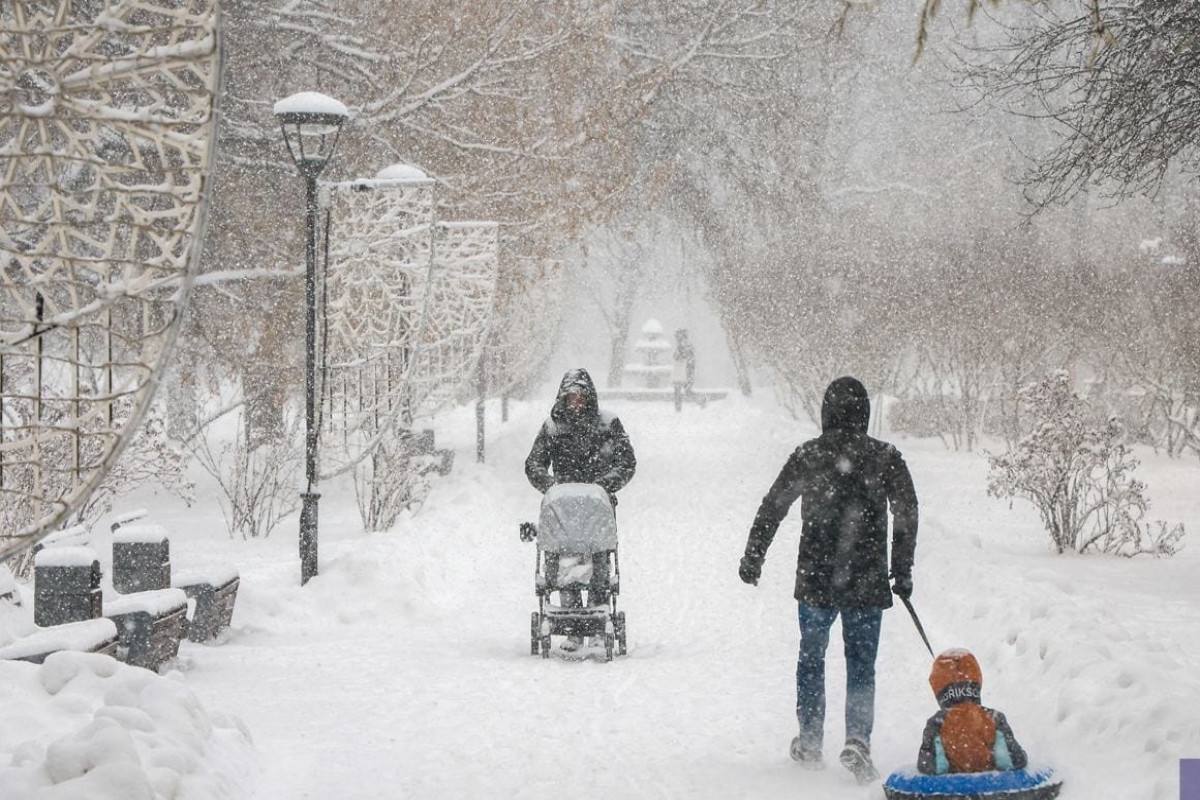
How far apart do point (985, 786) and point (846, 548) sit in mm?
1516

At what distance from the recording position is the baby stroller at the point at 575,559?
8984 mm

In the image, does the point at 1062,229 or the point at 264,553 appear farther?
the point at 1062,229

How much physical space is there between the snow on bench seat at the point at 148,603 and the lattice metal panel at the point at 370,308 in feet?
21.4

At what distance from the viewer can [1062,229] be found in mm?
33844

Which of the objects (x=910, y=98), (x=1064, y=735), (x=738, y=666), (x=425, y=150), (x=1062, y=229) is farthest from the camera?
(x=910, y=98)

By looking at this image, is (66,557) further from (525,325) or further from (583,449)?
(525,325)

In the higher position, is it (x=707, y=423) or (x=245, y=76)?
(x=245, y=76)

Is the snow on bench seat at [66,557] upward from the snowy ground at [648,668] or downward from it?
upward

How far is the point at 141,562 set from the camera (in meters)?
8.96

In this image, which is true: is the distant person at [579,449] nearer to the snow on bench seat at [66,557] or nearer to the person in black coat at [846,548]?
the snow on bench seat at [66,557]

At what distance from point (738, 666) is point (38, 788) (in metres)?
5.22

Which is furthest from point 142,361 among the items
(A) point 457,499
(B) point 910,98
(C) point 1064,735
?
(B) point 910,98

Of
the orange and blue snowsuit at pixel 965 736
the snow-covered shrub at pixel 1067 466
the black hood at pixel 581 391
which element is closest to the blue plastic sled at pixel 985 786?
the orange and blue snowsuit at pixel 965 736

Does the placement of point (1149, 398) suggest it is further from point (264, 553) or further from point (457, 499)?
point (264, 553)
